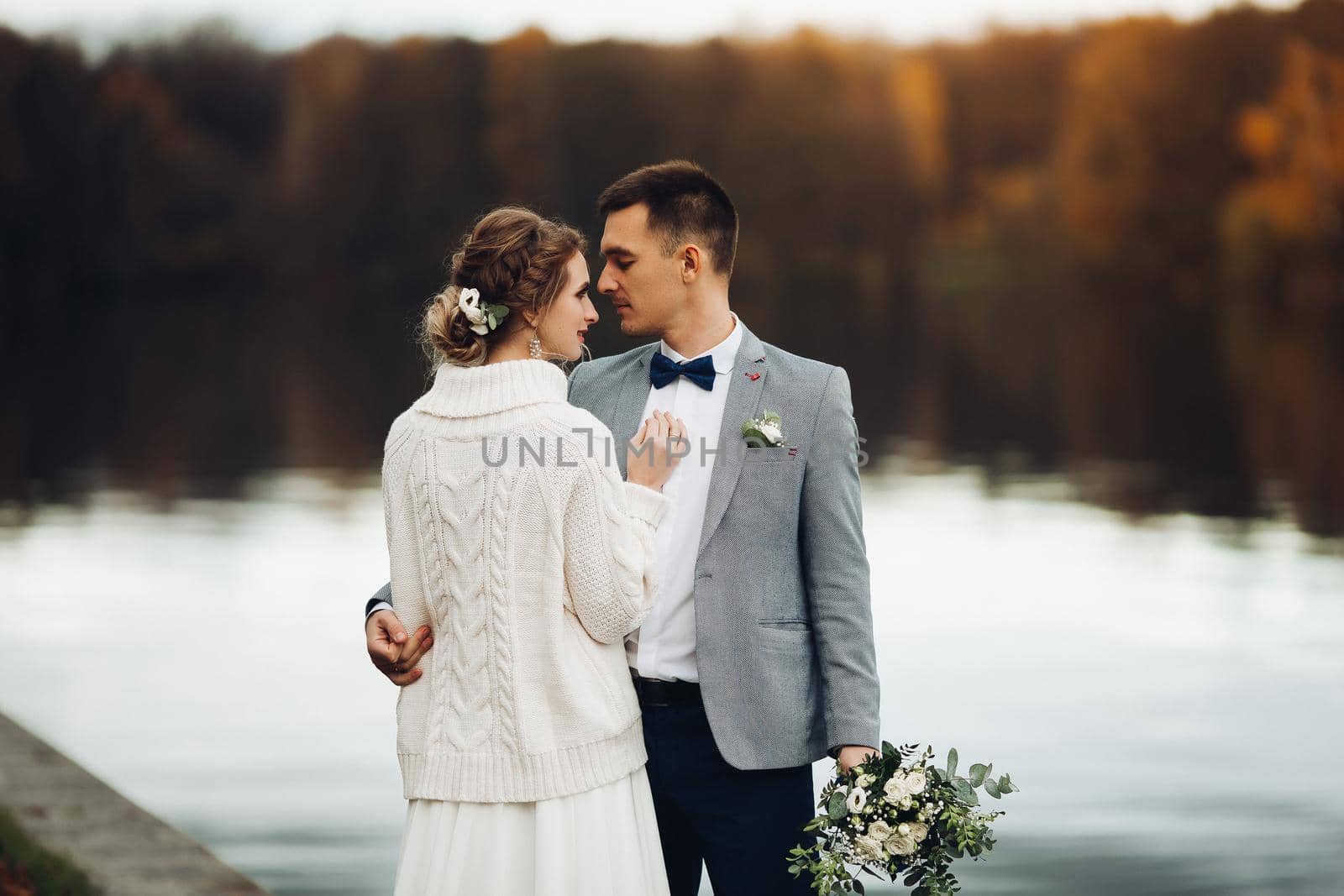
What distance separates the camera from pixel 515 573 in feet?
8.20

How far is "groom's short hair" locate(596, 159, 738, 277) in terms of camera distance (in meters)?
2.91

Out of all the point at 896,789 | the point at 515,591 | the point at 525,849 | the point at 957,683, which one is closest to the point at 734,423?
the point at 515,591

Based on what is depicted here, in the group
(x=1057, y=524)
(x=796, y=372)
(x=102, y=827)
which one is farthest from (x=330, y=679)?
(x=1057, y=524)

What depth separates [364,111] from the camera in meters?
59.6

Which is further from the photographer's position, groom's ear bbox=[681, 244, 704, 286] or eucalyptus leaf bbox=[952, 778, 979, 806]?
groom's ear bbox=[681, 244, 704, 286]

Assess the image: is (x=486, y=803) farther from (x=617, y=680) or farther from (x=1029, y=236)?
(x=1029, y=236)

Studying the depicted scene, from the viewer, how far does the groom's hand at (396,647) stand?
2.59 m

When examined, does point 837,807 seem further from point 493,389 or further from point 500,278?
point 500,278

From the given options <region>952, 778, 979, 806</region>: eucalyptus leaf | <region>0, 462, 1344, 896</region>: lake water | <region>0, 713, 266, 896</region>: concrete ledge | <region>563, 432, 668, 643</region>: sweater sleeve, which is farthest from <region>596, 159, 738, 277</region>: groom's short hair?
<region>0, 462, 1344, 896</region>: lake water

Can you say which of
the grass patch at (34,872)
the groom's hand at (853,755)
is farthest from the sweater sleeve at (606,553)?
the grass patch at (34,872)

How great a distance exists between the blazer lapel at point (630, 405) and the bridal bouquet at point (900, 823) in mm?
678

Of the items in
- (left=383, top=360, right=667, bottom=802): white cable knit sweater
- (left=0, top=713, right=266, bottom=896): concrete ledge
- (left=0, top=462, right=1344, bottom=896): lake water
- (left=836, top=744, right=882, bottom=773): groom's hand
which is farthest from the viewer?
(left=0, top=462, right=1344, bottom=896): lake water

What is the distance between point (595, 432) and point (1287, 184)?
52.6 metres

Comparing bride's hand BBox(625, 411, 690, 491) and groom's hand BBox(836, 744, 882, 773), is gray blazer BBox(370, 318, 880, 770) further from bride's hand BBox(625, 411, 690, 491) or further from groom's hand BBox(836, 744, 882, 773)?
bride's hand BBox(625, 411, 690, 491)
